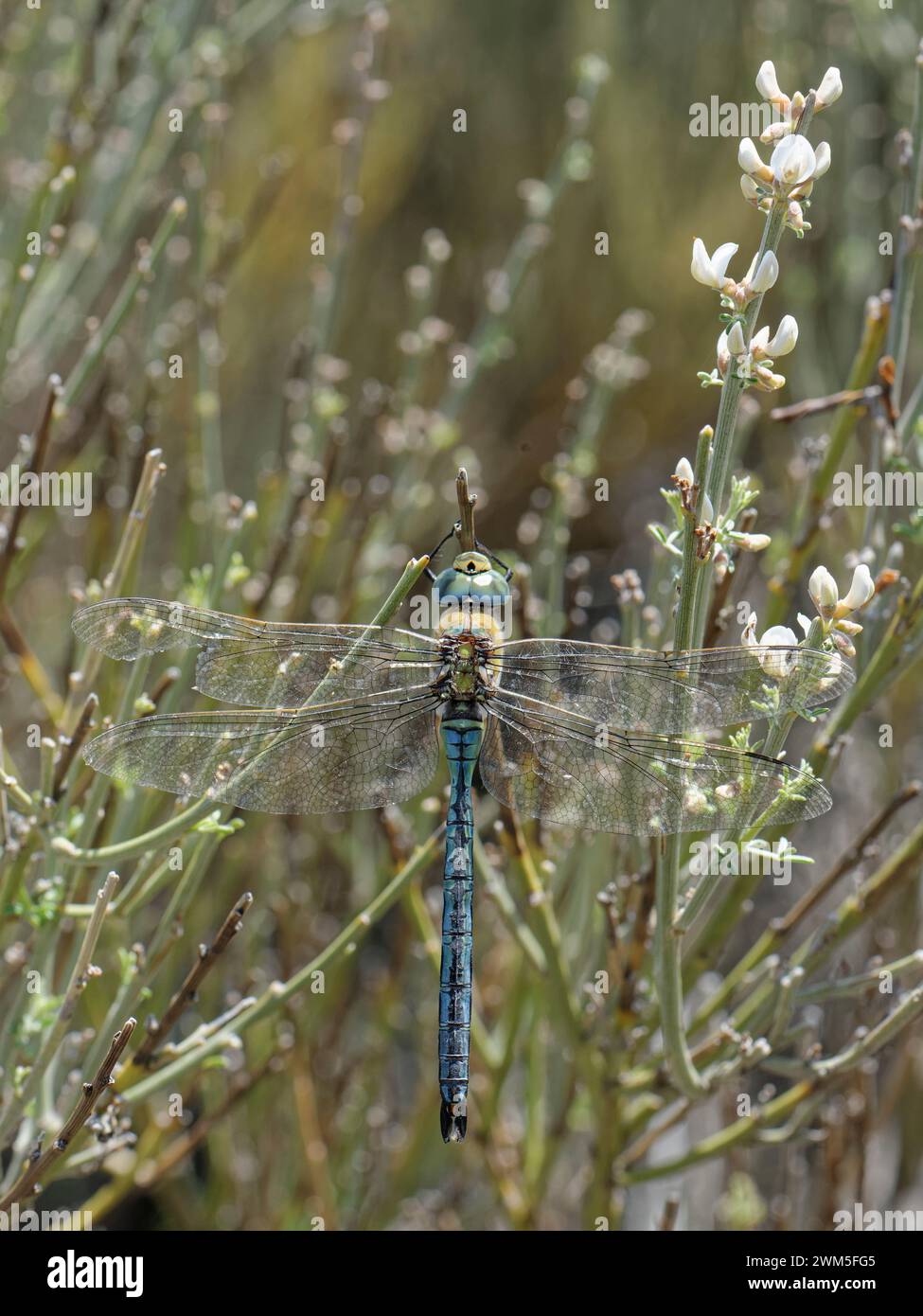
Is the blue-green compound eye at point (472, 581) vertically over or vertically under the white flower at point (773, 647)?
over

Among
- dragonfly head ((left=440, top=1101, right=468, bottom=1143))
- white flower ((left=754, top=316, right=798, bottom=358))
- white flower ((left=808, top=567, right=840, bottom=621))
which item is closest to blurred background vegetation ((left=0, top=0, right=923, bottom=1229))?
dragonfly head ((left=440, top=1101, right=468, bottom=1143))

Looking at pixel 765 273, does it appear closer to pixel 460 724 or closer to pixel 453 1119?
pixel 460 724

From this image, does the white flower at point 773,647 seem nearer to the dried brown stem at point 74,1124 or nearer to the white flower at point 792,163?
the white flower at point 792,163

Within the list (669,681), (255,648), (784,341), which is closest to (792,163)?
(784,341)

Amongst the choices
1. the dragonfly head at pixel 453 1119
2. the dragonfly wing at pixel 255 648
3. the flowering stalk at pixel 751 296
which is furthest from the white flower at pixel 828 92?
the dragonfly head at pixel 453 1119
